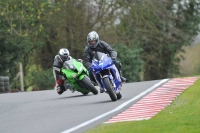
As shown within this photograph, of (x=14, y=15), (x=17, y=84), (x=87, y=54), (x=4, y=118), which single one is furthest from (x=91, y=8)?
(x=4, y=118)

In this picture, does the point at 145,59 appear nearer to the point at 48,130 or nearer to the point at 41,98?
the point at 41,98

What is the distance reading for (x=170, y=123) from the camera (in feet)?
35.9

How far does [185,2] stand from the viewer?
54094mm

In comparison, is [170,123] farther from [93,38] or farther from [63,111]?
[93,38]

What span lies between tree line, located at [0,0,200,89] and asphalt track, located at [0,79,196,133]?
1834 centimetres

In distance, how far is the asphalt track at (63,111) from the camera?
12.6 m

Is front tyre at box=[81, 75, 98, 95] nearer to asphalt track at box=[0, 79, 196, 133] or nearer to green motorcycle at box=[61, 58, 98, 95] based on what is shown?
green motorcycle at box=[61, 58, 98, 95]

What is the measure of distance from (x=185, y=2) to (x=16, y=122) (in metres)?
41.4

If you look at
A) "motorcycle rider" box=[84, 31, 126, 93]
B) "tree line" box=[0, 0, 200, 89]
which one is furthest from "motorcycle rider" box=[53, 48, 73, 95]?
"tree line" box=[0, 0, 200, 89]

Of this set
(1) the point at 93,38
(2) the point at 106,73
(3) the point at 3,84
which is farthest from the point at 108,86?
(3) the point at 3,84

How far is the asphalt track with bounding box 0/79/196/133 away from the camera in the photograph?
12630 mm

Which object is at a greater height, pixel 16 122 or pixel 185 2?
pixel 185 2

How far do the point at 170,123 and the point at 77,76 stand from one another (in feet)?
26.7

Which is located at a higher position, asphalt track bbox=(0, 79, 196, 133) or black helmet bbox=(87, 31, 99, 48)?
black helmet bbox=(87, 31, 99, 48)
